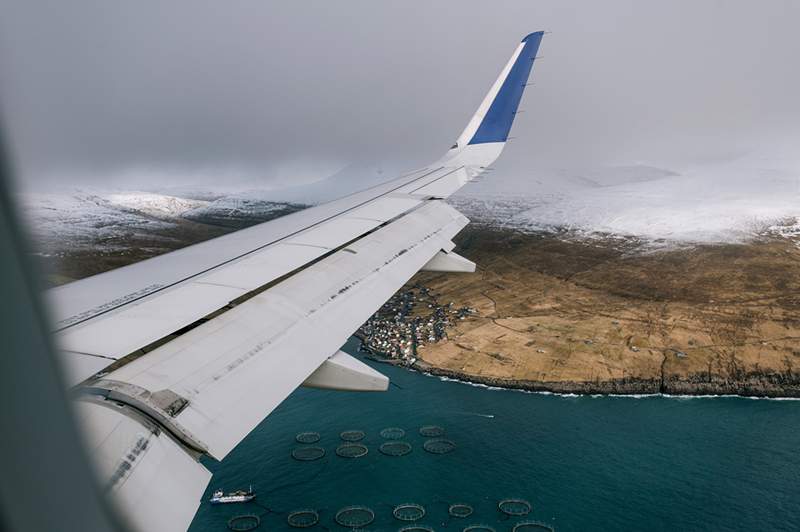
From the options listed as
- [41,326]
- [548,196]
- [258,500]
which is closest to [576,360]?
[258,500]

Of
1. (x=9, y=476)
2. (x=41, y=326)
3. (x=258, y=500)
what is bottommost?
(x=258, y=500)

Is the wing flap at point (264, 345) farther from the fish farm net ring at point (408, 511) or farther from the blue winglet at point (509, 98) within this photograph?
the fish farm net ring at point (408, 511)

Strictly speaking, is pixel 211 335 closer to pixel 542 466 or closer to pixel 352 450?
pixel 352 450

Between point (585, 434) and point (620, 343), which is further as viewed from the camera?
point (620, 343)

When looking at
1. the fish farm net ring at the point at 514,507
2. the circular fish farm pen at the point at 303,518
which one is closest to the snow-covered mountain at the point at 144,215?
the circular fish farm pen at the point at 303,518

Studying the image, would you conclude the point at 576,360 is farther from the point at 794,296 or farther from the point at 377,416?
the point at 794,296
